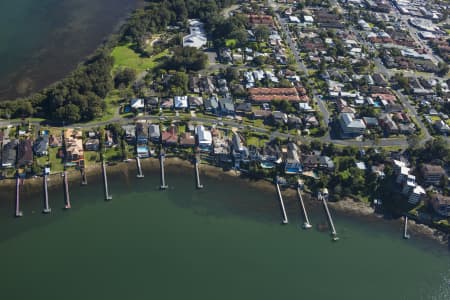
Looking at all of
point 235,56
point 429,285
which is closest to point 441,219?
point 429,285

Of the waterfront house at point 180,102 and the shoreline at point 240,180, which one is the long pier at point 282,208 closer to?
the shoreline at point 240,180

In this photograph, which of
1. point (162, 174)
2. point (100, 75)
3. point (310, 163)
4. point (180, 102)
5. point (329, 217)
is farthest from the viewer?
point (100, 75)

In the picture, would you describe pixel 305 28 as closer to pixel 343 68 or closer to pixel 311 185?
pixel 343 68

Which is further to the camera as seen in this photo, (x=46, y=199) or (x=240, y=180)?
(x=240, y=180)

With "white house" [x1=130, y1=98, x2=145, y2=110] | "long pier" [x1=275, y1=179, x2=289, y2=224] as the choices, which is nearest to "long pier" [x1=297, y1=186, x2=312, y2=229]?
"long pier" [x1=275, y1=179, x2=289, y2=224]

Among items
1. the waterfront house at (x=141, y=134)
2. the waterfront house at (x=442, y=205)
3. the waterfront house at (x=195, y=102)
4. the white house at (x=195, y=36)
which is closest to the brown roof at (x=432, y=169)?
the waterfront house at (x=442, y=205)

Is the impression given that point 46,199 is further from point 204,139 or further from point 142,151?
point 204,139

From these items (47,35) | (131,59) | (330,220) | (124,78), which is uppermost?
(47,35)

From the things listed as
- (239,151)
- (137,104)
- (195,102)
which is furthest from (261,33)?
(239,151)
